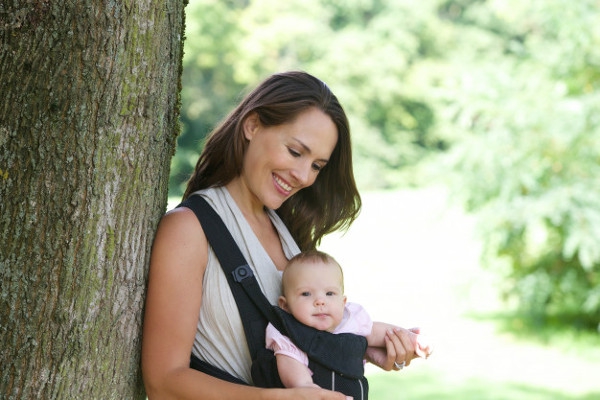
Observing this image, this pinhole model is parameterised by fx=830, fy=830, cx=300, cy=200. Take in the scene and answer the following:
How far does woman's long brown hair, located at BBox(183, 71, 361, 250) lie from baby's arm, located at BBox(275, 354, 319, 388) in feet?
1.94

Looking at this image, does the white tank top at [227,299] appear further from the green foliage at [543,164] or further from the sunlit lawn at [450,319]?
the green foliage at [543,164]

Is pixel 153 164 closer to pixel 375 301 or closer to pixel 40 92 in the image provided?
pixel 40 92

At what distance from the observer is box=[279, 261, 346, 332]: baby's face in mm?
2227

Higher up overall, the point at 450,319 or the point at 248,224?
the point at 450,319

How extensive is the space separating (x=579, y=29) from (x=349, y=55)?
45.6 ft

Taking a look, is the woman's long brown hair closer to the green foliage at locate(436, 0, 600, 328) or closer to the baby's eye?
the baby's eye

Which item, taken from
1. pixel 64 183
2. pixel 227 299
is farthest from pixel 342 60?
pixel 64 183

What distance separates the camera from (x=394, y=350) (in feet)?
7.99

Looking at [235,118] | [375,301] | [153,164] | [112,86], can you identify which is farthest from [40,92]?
[375,301]

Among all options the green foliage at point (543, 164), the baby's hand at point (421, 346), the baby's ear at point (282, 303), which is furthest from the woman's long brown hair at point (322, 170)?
the green foliage at point (543, 164)

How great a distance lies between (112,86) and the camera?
1909mm

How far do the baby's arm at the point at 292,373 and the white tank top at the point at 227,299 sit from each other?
125 mm

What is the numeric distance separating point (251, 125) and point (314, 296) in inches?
21.5

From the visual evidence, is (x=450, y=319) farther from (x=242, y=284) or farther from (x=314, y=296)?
(x=242, y=284)
